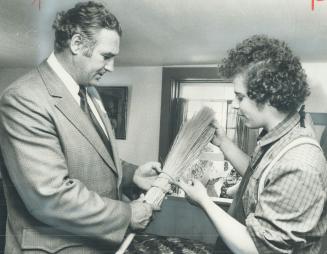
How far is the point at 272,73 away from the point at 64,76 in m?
0.83

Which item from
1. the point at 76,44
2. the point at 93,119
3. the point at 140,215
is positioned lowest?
the point at 140,215

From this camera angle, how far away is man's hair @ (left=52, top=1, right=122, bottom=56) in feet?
4.69

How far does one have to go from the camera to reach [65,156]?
49.4 inches

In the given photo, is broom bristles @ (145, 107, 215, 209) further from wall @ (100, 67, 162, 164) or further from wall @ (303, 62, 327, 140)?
wall @ (100, 67, 162, 164)

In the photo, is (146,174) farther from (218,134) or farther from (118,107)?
(118,107)

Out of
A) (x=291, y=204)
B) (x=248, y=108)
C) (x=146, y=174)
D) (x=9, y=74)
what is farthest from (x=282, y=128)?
(x=9, y=74)

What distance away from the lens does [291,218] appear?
104 cm

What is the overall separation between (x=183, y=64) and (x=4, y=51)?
5.56 feet

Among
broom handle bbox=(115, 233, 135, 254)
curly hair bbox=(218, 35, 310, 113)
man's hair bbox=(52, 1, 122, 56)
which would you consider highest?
man's hair bbox=(52, 1, 122, 56)

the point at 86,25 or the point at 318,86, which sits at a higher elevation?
the point at 86,25

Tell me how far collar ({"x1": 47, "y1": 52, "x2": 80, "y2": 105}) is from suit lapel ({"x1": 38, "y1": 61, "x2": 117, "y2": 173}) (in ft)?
0.13

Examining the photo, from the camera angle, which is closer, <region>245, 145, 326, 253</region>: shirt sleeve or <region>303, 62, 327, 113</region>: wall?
<region>245, 145, 326, 253</region>: shirt sleeve

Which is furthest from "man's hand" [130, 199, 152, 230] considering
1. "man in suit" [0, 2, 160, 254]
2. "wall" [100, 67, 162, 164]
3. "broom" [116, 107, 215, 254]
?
"wall" [100, 67, 162, 164]

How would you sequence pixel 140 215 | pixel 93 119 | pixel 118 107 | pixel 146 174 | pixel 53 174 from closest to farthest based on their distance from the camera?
pixel 53 174 → pixel 140 215 → pixel 93 119 → pixel 146 174 → pixel 118 107
